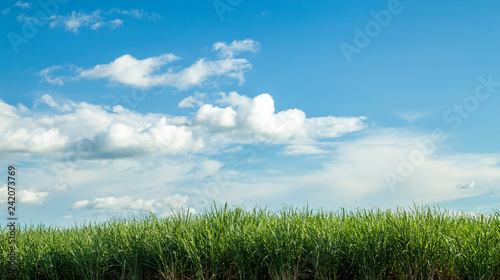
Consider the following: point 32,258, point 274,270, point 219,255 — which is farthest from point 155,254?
point 32,258

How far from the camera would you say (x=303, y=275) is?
15.3 ft

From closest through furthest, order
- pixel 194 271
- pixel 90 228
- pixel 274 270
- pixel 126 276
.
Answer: pixel 274 270 < pixel 194 271 < pixel 126 276 < pixel 90 228

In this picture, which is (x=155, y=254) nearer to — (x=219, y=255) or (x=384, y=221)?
(x=219, y=255)

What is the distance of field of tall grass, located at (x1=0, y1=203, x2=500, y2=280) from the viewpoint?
14.3 feet

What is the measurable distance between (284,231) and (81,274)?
3.00m

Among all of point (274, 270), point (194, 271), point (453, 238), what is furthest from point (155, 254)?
point (453, 238)

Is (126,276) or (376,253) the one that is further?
(126,276)

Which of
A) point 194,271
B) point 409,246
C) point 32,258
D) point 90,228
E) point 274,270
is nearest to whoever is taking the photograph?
point 409,246

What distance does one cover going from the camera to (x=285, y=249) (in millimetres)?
4613

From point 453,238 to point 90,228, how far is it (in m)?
6.18

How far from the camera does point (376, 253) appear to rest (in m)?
4.39

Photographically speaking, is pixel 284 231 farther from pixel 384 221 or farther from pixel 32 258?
pixel 32 258

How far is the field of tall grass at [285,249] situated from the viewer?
14.3 ft

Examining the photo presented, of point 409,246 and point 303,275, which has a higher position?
point 409,246
